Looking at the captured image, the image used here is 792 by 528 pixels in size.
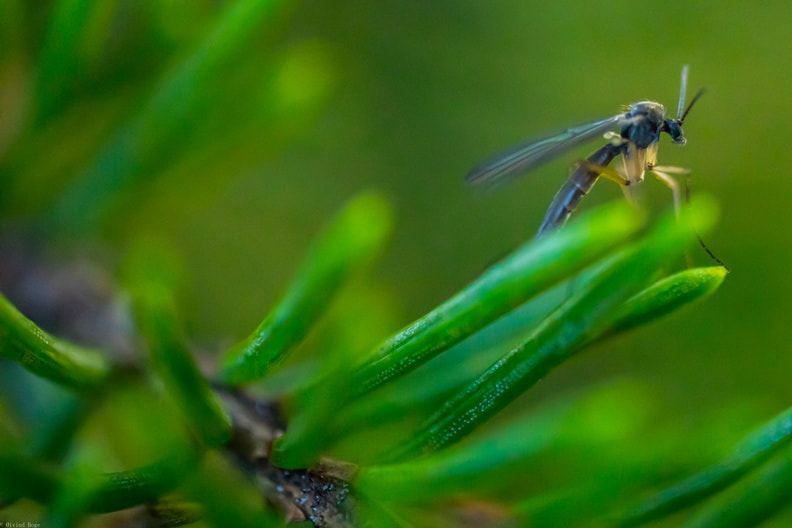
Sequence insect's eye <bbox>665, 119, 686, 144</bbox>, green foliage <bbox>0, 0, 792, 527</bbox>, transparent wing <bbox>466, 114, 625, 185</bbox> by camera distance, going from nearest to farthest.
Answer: green foliage <bbox>0, 0, 792, 527</bbox>
transparent wing <bbox>466, 114, 625, 185</bbox>
insect's eye <bbox>665, 119, 686, 144</bbox>

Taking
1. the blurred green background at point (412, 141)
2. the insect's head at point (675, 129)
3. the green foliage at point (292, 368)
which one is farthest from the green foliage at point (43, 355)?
the insect's head at point (675, 129)

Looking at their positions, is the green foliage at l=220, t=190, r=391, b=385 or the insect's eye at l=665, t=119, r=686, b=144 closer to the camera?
the green foliage at l=220, t=190, r=391, b=385

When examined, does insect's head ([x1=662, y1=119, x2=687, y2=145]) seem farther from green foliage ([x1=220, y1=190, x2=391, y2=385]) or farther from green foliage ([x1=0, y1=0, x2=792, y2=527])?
green foliage ([x1=220, y1=190, x2=391, y2=385])

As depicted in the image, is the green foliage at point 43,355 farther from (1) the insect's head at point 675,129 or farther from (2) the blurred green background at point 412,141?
(1) the insect's head at point 675,129

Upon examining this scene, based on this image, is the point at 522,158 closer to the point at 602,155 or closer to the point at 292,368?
the point at 602,155

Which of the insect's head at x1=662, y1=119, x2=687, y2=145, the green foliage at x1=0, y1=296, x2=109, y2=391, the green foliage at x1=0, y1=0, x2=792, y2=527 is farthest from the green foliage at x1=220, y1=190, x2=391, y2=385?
the insect's head at x1=662, y1=119, x2=687, y2=145

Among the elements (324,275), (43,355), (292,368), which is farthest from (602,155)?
(43,355)

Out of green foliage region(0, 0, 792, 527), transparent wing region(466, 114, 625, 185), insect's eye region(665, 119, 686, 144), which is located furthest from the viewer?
insect's eye region(665, 119, 686, 144)

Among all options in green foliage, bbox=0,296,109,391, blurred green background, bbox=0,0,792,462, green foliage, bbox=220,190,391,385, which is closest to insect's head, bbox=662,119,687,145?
blurred green background, bbox=0,0,792,462

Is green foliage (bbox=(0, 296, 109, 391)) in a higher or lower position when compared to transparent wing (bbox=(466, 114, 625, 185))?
lower
